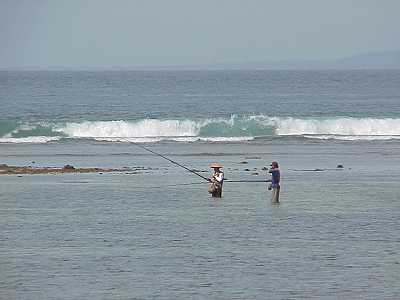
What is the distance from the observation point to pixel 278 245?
1911 centimetres

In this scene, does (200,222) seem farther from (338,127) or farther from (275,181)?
(338,127)

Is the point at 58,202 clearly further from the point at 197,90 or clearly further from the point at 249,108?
the point at 197,90

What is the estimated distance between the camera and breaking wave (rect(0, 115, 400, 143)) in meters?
59.9

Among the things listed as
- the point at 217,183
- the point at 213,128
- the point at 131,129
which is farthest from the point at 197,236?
the point at 213,128

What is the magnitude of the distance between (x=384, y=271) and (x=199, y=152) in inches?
1049

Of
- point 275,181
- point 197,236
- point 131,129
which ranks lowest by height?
point 197,236

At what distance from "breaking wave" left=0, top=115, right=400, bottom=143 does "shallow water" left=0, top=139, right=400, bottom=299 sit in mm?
24669

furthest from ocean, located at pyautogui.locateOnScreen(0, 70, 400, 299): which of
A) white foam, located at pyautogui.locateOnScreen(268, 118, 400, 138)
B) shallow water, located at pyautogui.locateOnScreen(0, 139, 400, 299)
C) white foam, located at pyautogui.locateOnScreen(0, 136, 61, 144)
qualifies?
white foam, located at pyautogui.locateOnScreen(268, 118, 400, 138)

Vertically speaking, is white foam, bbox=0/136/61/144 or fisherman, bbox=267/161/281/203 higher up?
white foam, bbox=0/136/61/144

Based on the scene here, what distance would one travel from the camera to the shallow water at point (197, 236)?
15750mm

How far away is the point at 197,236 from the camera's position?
20.2 metres

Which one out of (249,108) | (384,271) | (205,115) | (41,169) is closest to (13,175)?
(41,169)

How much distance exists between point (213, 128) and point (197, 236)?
41927mm

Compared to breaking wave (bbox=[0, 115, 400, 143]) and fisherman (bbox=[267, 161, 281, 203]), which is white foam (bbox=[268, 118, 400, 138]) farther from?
fisherman (bbox=[267, 161, 281, 203])
